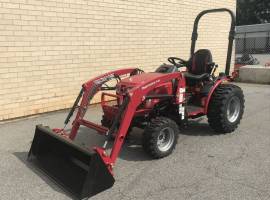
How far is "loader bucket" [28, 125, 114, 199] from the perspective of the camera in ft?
12.7

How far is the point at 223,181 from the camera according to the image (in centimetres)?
422

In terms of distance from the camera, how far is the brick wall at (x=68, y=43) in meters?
7.12

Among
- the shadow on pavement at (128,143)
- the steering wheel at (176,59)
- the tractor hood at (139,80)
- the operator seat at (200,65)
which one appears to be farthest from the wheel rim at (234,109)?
the tractor hood at (139,80)

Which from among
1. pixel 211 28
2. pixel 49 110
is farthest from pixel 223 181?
pixel 211 28

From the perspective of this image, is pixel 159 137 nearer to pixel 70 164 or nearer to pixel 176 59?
pixel 70 164

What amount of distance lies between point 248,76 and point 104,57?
612cm

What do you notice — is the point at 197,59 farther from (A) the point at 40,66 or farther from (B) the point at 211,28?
(B) the point at 211,28

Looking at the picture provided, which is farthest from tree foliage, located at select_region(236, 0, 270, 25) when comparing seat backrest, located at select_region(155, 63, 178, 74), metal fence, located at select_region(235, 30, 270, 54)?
seat backrest, located at select_region(155, 63, 178, 74)

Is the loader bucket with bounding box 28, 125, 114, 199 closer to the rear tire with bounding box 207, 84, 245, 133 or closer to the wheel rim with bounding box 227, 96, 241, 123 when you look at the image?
the rear tire with bounding box 207, 84, 245, 133

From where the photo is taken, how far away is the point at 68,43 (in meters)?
7.98

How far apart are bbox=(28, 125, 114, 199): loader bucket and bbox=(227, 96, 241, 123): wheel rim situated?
9.77 ft

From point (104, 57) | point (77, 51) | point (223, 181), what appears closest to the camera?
point (223, 181)

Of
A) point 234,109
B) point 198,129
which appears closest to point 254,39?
point 234,109

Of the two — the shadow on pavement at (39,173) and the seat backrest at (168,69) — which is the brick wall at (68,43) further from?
the seat backrest at (168,69)
